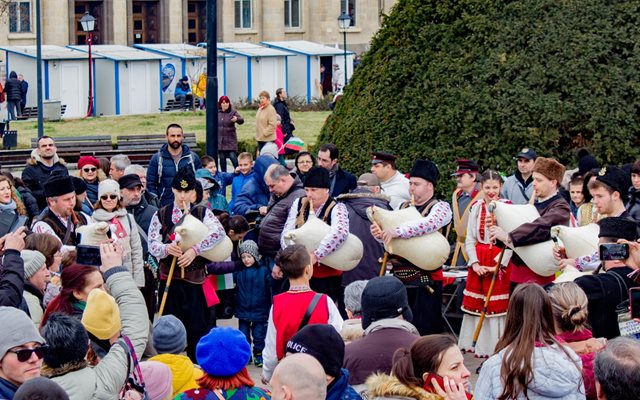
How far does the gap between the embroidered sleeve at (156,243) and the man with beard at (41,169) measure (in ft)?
11.8

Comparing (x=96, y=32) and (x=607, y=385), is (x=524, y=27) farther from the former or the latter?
(x=96, y=32)

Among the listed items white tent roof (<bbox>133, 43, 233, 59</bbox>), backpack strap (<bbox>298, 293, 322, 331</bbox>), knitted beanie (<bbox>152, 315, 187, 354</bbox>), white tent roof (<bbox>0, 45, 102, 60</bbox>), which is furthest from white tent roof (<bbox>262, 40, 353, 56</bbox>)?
knitted beanie (<bbox>152, 315, 187, 354</bbox>)

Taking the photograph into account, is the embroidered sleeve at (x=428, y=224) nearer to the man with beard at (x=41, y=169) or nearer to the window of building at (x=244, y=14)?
the man with beard at (x=41, y=169)

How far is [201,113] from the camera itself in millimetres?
47188

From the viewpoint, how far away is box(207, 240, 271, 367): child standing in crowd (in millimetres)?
12000

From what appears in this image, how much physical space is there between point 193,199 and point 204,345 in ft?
15.7

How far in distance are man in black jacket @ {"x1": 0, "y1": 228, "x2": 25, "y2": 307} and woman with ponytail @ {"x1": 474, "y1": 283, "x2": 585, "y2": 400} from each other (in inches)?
113

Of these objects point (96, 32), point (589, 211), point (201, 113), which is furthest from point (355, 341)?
point (96, 32)

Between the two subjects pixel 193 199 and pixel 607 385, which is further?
pixel 193 199

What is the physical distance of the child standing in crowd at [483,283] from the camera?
11.6 meters

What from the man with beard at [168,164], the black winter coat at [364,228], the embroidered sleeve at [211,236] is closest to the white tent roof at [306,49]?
the man with beard at [168,164]

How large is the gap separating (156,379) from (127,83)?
142 ft

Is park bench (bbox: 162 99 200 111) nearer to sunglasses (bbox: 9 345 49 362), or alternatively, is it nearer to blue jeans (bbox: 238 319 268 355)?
blue jeans (bbox: 238 319 268 355)

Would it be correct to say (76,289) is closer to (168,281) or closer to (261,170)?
(168,281)
